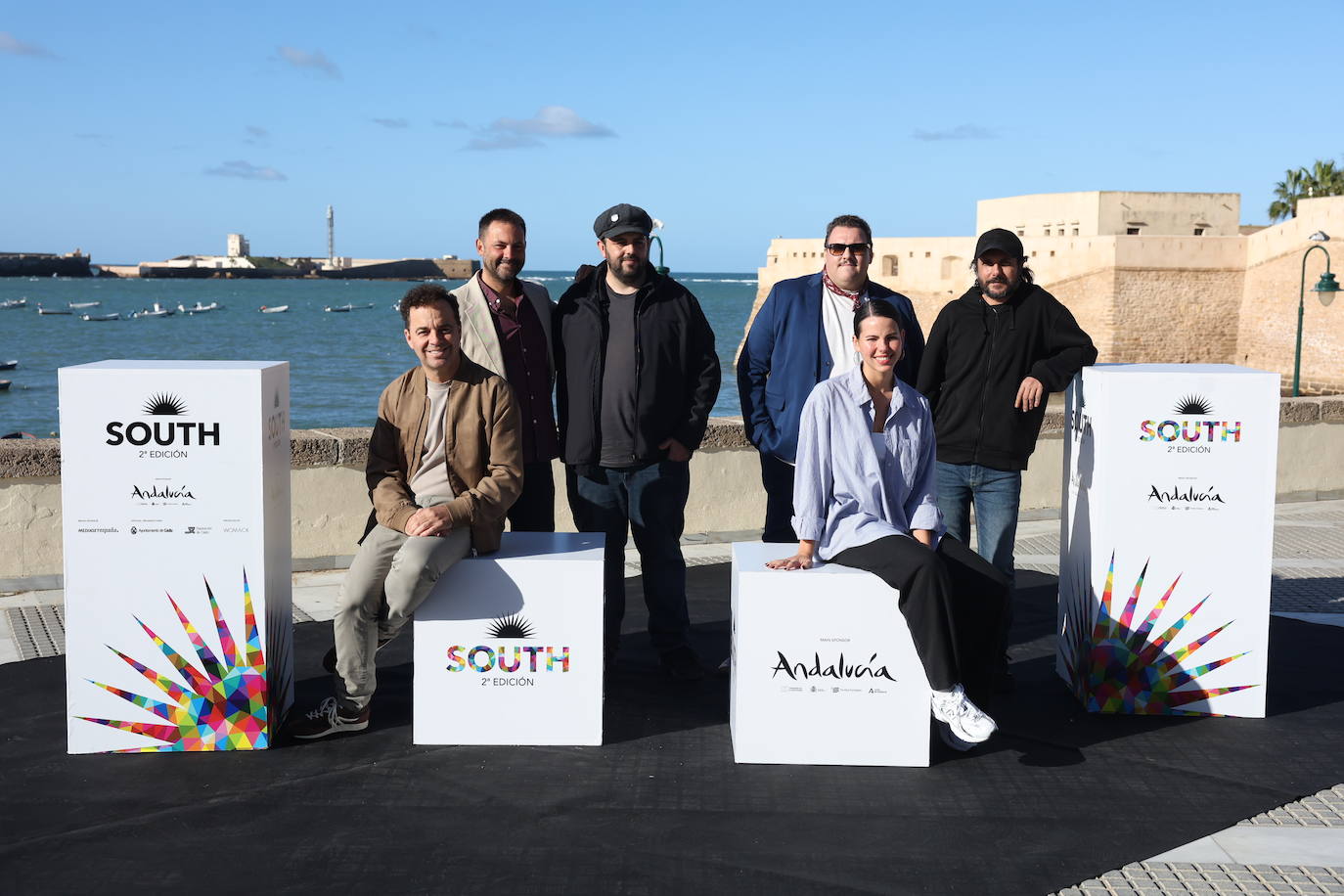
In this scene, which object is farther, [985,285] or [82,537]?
[985,285]

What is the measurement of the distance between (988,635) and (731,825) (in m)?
1.18

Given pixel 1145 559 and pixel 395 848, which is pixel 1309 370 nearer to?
pixel 1145 559

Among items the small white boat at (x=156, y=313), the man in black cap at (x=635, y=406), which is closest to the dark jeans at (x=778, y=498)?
the man in black cap at (x=635, y=406)

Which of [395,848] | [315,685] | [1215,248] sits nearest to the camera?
[395,848]

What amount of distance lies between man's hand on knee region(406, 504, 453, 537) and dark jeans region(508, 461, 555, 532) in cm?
85

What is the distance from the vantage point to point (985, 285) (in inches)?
196

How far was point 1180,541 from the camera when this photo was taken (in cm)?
468

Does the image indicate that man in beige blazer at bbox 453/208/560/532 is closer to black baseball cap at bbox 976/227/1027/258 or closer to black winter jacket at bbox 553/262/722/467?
black winter jacket at bbox 553/262/722/467

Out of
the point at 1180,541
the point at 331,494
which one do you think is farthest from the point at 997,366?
the point at 331,494

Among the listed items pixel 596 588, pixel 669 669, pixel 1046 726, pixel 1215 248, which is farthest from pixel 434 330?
pixel 1215 248

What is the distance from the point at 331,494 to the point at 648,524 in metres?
2.51

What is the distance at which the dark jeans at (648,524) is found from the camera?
5008 millimetres

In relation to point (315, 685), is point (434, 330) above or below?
above

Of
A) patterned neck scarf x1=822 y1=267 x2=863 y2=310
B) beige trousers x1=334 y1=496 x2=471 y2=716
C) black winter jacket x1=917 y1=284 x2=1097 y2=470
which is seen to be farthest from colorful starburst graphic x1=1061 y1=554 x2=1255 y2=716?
beige trousers x1=334 y1=496 x2=471 y2=716
